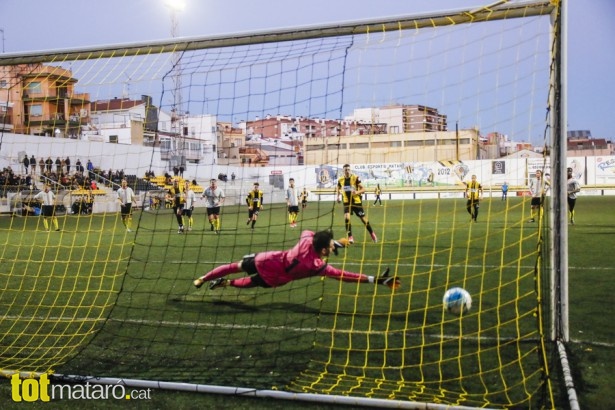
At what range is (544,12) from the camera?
5.15 m

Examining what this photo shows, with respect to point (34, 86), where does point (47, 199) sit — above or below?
below

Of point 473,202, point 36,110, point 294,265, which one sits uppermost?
point 36,110

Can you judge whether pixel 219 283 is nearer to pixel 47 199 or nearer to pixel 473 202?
pixel 473 202

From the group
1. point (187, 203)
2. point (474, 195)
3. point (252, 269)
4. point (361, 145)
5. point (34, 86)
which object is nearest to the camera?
point (252, 269)

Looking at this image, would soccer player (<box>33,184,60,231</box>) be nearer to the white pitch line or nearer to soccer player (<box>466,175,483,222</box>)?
the white pitch line

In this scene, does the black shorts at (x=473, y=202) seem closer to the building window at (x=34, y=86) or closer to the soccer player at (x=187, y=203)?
the soccer player at (x=187, y=203)

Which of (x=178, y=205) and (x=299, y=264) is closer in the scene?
(x=299, y=264)

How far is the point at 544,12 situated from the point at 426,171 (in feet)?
95.7

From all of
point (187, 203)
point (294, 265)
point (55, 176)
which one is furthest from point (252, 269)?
point (55, 176)

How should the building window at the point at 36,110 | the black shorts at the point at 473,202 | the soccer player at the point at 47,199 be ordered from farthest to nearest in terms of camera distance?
the soccer player at the point at 47,199, the black shorts at the point at 473,202, the building window at the point at 36,110

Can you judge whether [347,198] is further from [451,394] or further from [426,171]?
[426,171]

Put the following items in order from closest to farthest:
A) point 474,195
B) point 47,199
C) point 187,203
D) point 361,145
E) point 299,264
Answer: point 299,264 < point 361,145 < point 474,195 < point 187,203 < point 47,199

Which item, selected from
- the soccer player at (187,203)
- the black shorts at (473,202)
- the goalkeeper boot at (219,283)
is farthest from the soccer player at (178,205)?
the goalkeeper boot at (219,283)

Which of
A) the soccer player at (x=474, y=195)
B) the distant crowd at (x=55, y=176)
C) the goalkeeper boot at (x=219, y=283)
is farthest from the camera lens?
the soccer player at (x=474, y=195)
